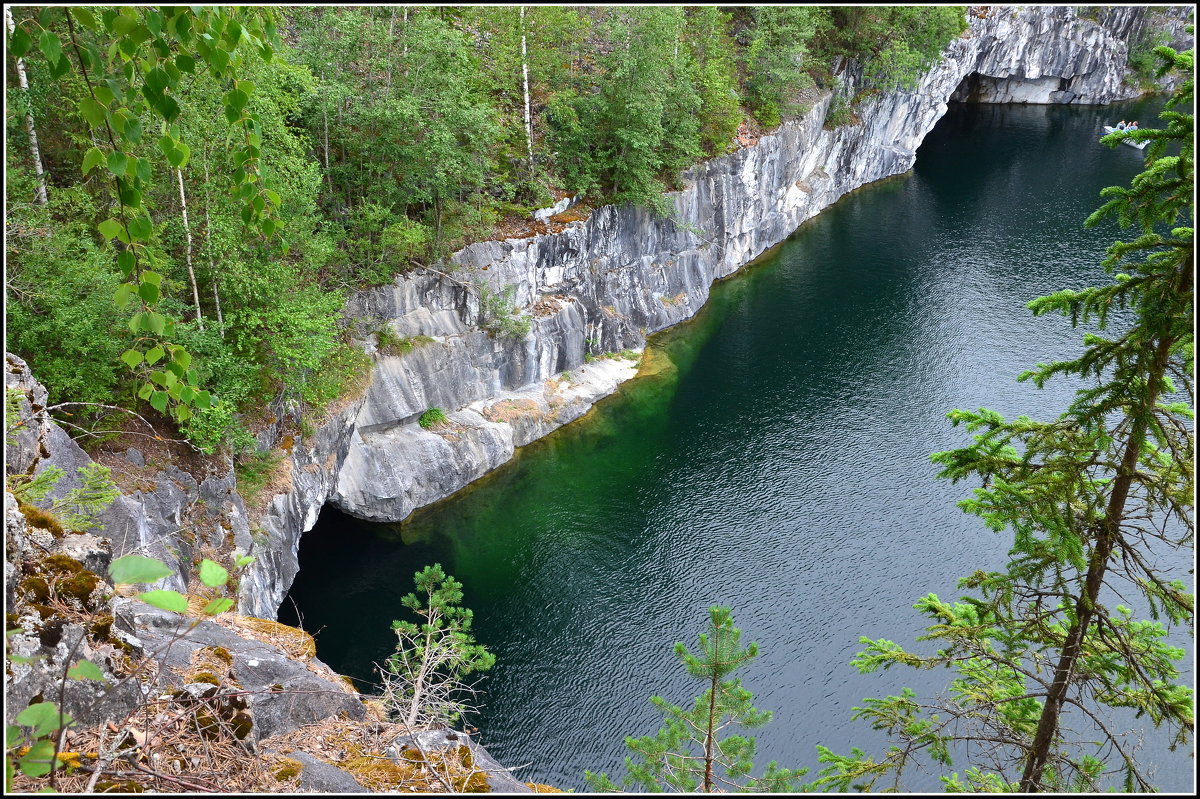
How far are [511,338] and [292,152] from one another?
10177 millimetres

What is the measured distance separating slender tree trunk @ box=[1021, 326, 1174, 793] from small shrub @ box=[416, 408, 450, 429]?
1984 centimetres

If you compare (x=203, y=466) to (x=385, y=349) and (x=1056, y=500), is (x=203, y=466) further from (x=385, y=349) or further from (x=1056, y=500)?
(x=1056, y=500)

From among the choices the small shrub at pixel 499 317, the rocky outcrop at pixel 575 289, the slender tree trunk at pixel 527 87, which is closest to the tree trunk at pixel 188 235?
the rocky outcrop at pixel 575 289

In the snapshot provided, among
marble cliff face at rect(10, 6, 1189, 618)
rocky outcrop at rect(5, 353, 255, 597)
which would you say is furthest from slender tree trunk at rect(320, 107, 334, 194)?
rocky outcrop at rect(5, 353, 255, 597)

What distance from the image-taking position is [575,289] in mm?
30188

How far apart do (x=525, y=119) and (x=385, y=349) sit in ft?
38.7

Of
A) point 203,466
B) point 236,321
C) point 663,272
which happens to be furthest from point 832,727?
point 663,272

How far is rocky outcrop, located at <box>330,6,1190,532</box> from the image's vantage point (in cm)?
2378

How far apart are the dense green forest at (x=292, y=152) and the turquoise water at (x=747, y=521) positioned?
6010 millimetres

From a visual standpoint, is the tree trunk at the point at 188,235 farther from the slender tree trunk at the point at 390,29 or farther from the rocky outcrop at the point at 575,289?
the slender tree trunk at the point at 390,29

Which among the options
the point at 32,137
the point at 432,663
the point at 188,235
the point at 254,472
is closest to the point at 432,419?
the point at 254,472

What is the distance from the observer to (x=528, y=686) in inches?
732

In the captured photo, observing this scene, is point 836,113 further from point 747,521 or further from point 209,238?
point 209,238

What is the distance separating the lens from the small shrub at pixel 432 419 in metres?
24.8
